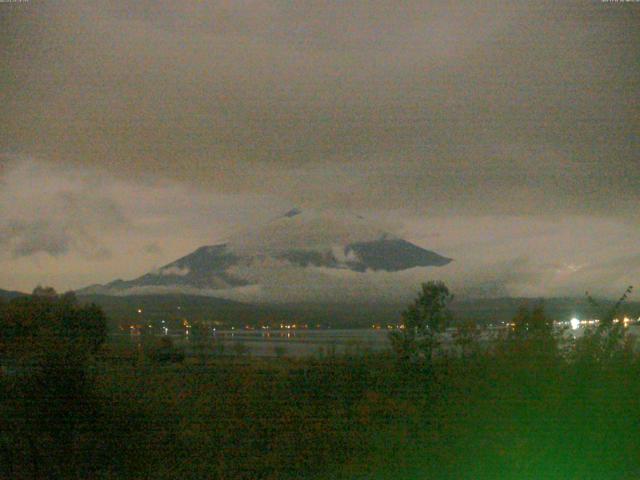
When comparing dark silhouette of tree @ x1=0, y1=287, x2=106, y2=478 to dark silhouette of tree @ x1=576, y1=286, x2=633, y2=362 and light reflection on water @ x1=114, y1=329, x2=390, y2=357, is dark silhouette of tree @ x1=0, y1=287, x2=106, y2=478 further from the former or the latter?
dark silhouette of tree @ x1=576, y1=286, x2=633, y2=362

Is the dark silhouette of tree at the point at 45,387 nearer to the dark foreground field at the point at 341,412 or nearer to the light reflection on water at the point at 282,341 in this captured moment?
the dark foreground field at the point at 341,412

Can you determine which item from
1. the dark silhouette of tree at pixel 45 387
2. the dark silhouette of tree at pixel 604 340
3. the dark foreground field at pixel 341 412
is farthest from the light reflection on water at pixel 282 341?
the dark silhouette of tree at pixel 604 340

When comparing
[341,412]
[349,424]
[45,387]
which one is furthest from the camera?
[45,387]

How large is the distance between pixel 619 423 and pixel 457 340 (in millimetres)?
1816

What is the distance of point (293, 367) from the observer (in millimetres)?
7020

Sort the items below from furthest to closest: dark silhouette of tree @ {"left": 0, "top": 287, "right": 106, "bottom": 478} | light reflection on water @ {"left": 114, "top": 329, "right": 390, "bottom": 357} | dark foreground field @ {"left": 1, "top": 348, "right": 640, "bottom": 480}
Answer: light reflection on water @ {"left": 114, "top": 329, "right": 390, "bottom": 357}
dark silhouette of tree @ {"left": 0, "top": 287, "right": 106, "bottom": 478}
dark foreground field @ {"left": 1, "top": 348, "right": 640, "bottom": 480}

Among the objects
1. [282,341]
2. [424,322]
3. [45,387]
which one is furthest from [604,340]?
[45,387]

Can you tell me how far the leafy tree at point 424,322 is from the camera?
7305mm

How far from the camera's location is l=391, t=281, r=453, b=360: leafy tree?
7305mm

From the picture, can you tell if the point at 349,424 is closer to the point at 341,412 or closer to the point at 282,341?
the point at 341,412

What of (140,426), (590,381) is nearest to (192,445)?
(140,426)

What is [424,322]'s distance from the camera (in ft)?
26.5

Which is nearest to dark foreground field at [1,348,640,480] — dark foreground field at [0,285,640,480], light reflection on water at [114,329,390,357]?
dark foreground field at [0,285,640,480]

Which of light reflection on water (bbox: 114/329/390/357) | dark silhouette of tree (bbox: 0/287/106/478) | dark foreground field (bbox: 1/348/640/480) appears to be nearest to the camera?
dark foreground field (bbox: 1/348/640/480)
